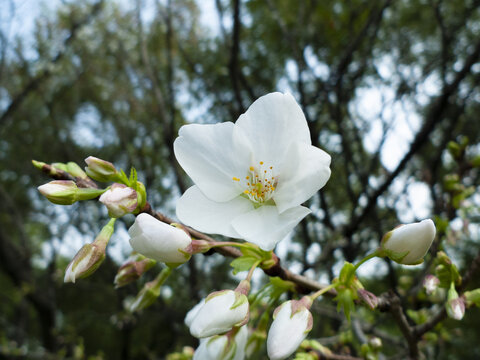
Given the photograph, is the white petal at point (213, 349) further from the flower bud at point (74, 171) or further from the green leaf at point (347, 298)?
the flower bud at point (74, 171)

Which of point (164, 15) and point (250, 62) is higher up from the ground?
point (164, 15)

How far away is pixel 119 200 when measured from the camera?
65cm

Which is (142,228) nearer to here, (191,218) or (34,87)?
(191,218)

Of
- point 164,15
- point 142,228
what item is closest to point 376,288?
point 164,15

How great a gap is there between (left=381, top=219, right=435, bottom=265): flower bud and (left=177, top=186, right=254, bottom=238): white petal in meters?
0.26

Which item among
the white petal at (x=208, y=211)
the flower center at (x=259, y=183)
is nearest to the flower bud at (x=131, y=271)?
the white petal at (x=208, y=211)

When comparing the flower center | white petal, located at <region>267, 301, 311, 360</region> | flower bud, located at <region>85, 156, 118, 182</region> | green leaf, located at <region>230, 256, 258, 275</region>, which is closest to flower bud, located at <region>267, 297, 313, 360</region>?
white petal, located at <region>267, 301, 311, 360</region>

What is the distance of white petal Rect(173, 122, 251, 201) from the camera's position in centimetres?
80

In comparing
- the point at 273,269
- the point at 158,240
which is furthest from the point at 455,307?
the point at 158,240

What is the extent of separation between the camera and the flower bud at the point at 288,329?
61 centimetres

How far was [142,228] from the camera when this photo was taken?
623 millimetres

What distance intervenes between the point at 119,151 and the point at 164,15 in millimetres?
2876

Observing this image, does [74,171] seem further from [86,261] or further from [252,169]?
[252,169]

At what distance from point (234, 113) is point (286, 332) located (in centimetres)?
202
